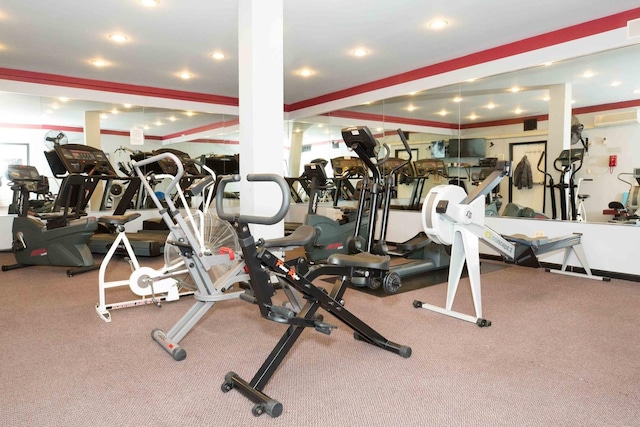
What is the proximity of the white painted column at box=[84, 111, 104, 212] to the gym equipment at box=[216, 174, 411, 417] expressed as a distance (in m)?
6.03

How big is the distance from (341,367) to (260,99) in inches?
98.4

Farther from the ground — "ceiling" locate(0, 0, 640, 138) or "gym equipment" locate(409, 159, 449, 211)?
"ceiling" locate(0, 0, 640, 138)

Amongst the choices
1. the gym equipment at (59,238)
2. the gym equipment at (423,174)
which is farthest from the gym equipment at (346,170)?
the gym equipment at (59,238)

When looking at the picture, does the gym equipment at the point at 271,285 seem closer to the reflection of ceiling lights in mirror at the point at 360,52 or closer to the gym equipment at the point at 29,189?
→ the reflection of ceiling lights in mirror at the point at 360,52

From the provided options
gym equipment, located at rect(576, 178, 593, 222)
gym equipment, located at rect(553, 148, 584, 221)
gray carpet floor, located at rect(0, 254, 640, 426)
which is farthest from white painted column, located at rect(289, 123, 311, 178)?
gray carpet floor, located at rect(0, 254, 640, 426)

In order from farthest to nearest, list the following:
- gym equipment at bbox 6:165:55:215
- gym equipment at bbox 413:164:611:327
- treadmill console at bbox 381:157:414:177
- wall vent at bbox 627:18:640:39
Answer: treadmill console at bbox 381:157:414:177 → gym equipment at bbox 6:165:55:215 → wall vent at bbox 627:18:640:39 → gym equipment at bbox 413:164:611:327

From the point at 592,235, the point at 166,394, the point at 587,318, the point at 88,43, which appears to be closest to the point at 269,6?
the point at 88,43

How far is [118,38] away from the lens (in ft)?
16.7

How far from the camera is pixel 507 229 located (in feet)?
17.9

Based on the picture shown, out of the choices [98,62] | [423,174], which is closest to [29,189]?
[98,62]

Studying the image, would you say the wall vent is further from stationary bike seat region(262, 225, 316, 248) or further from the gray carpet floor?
stationary bike seat region(262, 225, 316, 248)

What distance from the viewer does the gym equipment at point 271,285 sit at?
189 centimetres

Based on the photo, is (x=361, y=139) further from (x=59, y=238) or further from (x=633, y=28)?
(x=59, y=238)

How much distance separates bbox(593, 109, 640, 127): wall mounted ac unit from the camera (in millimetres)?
4375
